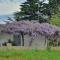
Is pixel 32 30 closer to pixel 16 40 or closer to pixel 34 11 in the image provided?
pixel 16 40

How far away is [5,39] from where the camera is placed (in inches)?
1395

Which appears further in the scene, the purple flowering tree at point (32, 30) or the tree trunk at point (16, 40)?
the tree trunk at point (16, 40)

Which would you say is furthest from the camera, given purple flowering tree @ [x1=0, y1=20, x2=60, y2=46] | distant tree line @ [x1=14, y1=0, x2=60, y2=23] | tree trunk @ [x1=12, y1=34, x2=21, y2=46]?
distant tree line @ [x1=14, y1=0, x2=60, y2=23]

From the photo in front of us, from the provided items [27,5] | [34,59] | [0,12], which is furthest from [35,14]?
[34,59]

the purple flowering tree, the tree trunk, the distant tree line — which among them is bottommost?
the tree trunk

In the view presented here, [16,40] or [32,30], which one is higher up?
[32,30]

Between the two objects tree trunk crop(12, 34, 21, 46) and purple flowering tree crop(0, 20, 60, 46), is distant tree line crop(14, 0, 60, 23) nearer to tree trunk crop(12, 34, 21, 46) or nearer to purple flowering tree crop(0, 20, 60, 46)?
tree trunk crop(12, 34, 21, 46)

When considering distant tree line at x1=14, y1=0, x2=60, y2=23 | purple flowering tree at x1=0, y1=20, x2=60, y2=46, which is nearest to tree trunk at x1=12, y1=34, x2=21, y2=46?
purple flowering tree at x1=0, y1=20, x2=60, y2=46

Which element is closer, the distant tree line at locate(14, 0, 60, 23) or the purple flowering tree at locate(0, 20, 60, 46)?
the purple flowering tree at locate(0, 20, 60, 46)

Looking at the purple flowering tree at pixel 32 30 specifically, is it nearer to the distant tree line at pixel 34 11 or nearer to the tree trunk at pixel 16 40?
the tree trunk at pixel 16 40

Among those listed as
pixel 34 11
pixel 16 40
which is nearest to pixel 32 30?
pixel 16 40

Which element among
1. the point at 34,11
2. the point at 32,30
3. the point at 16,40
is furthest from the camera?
the point at 34,11

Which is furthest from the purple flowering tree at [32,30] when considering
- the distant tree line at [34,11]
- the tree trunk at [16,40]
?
the distant tree line at [34,11]

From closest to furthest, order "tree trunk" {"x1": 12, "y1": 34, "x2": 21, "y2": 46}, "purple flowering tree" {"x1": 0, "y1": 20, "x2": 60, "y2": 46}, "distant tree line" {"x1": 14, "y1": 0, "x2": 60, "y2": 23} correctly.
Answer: "purple flowering tree" {"x1": 0, "y1": 20, "x2": 60, "y2": 46} < "tree trunk" {"x1": 12, "y1": 34, "x2": 21, "y2": 46} < "distant tree line" {"x1": 14, "y1": 0, "x2": 60, "y2": 23}
